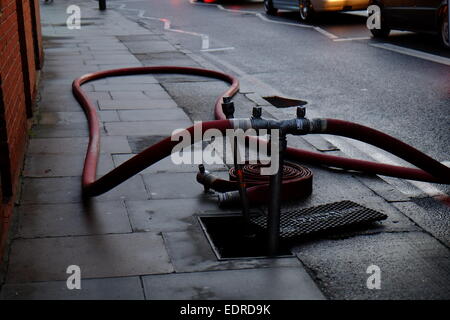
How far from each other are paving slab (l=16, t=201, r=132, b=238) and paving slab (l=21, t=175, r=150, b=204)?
122 mm

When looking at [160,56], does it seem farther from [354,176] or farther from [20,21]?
[354,176]

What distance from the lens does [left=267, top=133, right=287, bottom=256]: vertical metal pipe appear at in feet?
14.5

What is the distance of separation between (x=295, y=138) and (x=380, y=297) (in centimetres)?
370

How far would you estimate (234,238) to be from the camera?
A: 16.8 feet

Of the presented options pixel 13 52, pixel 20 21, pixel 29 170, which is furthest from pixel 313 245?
pixel 20 21

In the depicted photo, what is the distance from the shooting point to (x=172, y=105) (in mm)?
9141

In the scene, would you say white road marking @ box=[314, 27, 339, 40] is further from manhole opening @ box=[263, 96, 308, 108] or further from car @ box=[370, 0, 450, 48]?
manhole opening @ box=[263, 96, 308, 108]

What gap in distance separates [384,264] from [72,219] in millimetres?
2073

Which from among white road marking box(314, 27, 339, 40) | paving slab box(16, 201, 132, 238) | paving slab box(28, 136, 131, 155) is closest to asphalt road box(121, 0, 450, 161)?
white road marking box(314, 27, 339, 40)

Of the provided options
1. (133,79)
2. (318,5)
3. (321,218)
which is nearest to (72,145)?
(321,218)

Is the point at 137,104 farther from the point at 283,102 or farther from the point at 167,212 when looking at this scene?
the point at 167,212

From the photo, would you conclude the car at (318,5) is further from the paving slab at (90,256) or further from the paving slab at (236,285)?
the paving slab at (236,285)

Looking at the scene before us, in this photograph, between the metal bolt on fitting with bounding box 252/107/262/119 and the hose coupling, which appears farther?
the hose coupling

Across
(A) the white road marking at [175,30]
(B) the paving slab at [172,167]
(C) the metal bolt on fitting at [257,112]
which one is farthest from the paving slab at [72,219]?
(A) the white road marking at [175,30]
